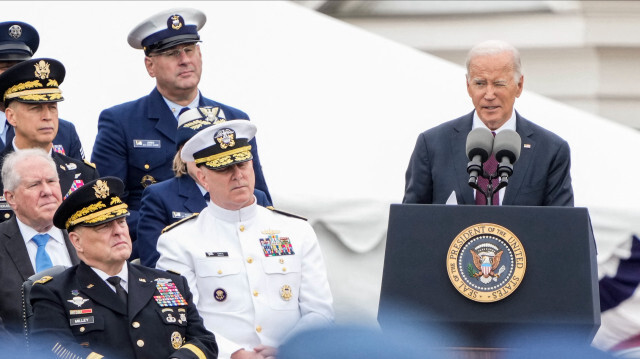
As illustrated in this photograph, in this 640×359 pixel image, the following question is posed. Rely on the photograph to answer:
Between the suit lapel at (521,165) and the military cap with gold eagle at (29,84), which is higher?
the military cap with gold eagle at (29,84)

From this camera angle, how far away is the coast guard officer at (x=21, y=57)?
5715 mm

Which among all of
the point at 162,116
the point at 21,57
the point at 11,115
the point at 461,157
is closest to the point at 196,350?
the point at 461,157

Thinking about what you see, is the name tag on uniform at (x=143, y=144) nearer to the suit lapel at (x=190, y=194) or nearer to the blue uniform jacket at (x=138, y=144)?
the blue uniform jacket at (x=138, y=144)

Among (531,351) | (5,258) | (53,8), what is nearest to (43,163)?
(5,258)

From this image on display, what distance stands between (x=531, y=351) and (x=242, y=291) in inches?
114

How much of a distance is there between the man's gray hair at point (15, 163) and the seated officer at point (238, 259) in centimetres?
52

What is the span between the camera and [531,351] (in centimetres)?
226

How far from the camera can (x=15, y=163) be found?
512cm

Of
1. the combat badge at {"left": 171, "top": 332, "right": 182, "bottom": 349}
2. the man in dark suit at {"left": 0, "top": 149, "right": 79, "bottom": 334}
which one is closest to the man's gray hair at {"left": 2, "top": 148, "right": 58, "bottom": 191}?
the man in dark suit at {"left": 0, "top": 149, "right": 79, "bottom": 334}

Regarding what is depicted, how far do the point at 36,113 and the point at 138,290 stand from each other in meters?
1.10

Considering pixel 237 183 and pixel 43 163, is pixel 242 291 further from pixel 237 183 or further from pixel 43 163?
pixel 43 163

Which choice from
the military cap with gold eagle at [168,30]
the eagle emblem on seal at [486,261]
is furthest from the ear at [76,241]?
the eagle emblem on seal at [486,261]

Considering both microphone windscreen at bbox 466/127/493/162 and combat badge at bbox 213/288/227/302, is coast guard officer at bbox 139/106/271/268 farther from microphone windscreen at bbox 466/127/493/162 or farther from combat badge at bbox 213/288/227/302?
microphone windscreen at bbox 466/127/493/162

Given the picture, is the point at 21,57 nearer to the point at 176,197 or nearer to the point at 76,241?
the point at 176,197
